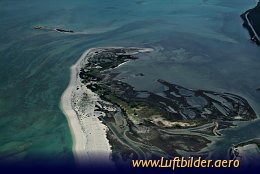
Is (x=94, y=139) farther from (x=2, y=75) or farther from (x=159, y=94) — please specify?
(x=2, y=75)

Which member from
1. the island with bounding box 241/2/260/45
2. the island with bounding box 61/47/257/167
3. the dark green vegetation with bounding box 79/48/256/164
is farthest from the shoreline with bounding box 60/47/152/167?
the island with bounding box 241/2/260/45

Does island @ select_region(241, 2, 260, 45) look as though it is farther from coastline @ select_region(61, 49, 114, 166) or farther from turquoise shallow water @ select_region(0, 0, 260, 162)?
coastline @ select_region(61, 49, 114, 166)

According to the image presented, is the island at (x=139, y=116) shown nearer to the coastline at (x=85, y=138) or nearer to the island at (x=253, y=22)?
the coastline at (x=85, y=138)

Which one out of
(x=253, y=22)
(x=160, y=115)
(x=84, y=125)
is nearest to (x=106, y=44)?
(x=160, y=115)

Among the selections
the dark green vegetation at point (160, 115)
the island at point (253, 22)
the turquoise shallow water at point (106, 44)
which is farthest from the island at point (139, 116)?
the island at point (253, 22)

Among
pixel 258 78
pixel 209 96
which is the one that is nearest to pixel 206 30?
pixel 258 78

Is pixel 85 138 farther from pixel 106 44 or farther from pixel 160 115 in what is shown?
pixel 106 44
